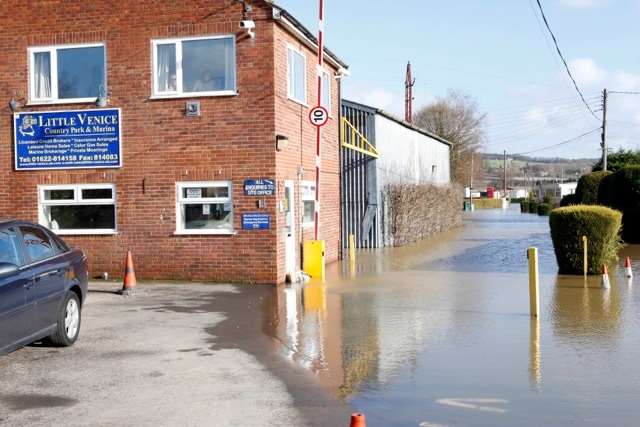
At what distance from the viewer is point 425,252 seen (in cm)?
2264

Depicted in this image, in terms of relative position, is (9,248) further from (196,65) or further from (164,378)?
(196,65)

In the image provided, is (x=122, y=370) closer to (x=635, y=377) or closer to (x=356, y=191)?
(x=635, y=377)

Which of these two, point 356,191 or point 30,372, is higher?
point 356,191

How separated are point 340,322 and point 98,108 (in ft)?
24.4

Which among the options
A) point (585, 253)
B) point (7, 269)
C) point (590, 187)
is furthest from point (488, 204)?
point (7, 269)

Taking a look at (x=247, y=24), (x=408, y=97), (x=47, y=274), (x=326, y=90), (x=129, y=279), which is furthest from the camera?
(x=408, y=97)

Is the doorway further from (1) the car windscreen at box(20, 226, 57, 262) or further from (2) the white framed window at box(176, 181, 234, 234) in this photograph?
(1) the car windscreen at box(20, 226, 57, 262)

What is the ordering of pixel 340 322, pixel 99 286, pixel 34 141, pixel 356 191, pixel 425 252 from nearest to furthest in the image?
pixel 340 322 → pixel 99 286 → pixel 34 141 → pixel 425 252 → pixel 356 191

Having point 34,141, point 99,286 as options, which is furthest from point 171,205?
point 34,141

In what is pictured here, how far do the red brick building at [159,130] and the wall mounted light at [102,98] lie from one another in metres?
0.02

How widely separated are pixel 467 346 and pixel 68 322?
4789mm

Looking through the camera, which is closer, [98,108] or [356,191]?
[98,108]

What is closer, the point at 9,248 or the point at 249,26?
the point at 9,248

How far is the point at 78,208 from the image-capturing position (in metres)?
15.3
